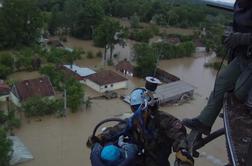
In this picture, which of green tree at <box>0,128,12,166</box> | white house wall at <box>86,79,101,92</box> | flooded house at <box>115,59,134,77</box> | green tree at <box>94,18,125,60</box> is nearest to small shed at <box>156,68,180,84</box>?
flooded house at <box>115,59,134,77</box>

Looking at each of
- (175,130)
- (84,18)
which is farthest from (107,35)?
(175,130)

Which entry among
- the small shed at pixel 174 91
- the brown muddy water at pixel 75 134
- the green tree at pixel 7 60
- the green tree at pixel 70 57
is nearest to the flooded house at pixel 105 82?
the brown muddy water at pixel 75 134

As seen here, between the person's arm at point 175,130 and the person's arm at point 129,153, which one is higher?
the person's arm at point 175,130

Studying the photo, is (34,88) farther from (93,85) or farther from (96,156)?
(96,156)

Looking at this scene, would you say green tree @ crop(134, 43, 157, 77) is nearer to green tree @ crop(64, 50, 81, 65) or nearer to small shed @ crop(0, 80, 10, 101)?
green tree @ crop(64, 50, 81, 65)

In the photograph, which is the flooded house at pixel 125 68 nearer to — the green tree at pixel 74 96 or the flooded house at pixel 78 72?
the flooded house at pixel 78 72
